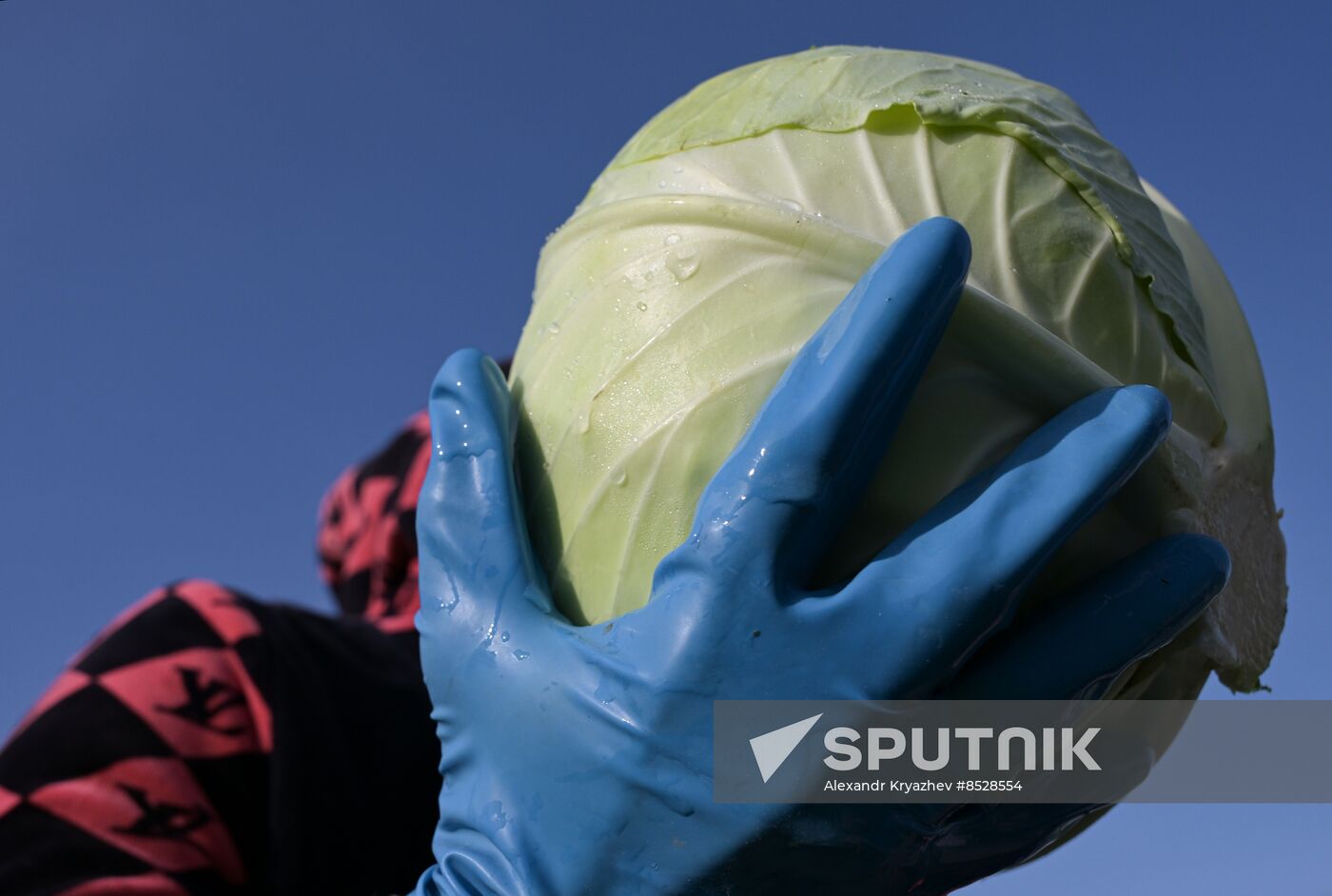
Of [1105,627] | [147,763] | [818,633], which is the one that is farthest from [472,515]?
[147,763]

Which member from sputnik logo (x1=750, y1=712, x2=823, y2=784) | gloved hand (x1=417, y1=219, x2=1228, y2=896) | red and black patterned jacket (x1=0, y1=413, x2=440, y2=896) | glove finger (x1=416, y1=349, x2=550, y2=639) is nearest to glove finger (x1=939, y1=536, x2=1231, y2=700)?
gloved hand (x1=417, y1=219, x2=1228, y2=896)

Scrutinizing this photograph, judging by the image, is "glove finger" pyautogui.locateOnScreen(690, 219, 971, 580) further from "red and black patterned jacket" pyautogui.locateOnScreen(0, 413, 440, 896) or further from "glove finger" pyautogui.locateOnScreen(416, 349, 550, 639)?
"red and black patterned jacket" pyautogui.locateOnScreen(0, 413, 440, 896)

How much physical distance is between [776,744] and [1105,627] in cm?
47

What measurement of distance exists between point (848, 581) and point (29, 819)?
1.67m

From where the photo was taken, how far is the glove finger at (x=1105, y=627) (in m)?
1.52

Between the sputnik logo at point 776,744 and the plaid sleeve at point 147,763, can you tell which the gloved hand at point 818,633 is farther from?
the plaid sleeve at point 147,763

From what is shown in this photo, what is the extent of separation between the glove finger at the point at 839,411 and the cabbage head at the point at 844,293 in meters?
0.06

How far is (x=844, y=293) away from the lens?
62.2 inches

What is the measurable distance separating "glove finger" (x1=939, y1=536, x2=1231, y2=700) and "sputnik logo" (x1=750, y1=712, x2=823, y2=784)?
8.5 inches

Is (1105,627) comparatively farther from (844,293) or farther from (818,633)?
(844,293)

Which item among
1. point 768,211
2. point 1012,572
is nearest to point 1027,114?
point 768,211

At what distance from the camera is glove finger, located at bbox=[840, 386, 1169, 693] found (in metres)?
1.43

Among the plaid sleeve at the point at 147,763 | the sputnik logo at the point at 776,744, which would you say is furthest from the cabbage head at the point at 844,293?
the plaid sleeve at the point at 147,763

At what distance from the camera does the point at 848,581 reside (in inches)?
60.6
